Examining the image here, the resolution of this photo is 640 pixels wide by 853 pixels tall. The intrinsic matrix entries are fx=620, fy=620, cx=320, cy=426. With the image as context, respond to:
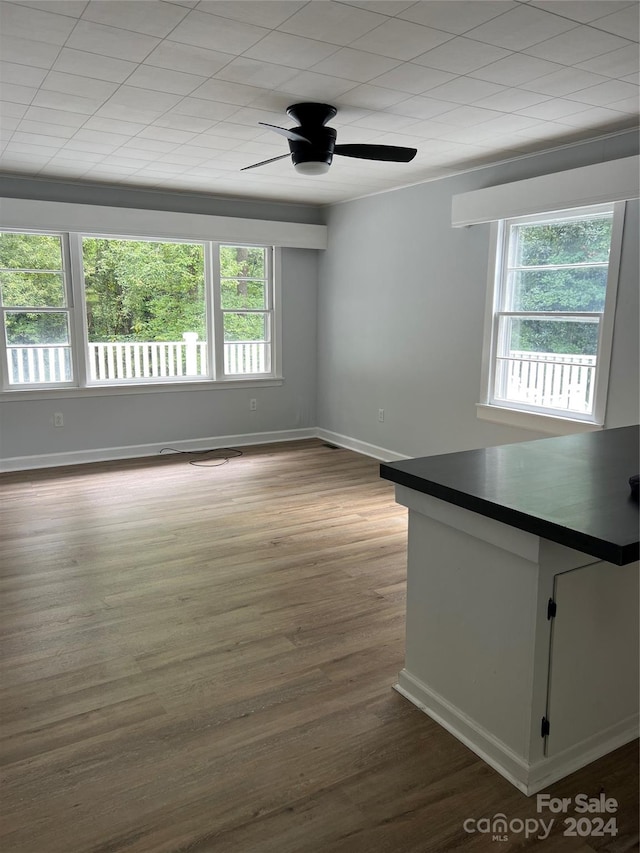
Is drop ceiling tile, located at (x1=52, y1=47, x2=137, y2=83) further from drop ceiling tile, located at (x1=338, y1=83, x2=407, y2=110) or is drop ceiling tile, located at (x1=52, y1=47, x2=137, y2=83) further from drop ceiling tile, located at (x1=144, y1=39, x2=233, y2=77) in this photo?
drop ceiling tile, located at (x1=338, y1=83, x2=407, y2=110)

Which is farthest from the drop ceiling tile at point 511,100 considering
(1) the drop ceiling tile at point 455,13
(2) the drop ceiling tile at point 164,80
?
(2) the drop ceiling tile at point 164,80

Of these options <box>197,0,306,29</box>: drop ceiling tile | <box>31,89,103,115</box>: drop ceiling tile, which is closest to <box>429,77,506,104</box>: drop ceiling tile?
<box>197,0,306,29</box>: drop ceiling tile

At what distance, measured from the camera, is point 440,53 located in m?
2.61

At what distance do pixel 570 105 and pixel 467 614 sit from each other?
2.72 m

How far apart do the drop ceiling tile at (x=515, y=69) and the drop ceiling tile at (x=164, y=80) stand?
1.29 meters

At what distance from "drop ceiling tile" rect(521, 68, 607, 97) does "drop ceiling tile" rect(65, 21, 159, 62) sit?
1.73 m

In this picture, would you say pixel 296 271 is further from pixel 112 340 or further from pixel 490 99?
pixel 490 99

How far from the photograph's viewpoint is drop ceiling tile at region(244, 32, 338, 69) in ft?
8.06

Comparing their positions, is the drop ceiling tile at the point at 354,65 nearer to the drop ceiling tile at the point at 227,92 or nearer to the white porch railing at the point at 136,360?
the drop ceiling tile at the point at 227,92

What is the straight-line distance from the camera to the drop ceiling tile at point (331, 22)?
2.22 meters

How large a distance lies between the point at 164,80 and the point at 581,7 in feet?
5.89

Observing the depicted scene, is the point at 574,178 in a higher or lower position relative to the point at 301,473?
higher

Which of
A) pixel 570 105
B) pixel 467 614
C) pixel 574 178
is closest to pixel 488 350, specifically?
pixel 574 178

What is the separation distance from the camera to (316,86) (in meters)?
2.98
